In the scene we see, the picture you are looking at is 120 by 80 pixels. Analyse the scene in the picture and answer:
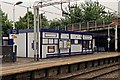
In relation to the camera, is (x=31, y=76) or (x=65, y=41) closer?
(x=31, y=76)

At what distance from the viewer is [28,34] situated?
2844 centimetres

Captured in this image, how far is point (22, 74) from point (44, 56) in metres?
12.6

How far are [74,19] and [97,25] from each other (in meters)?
21.8

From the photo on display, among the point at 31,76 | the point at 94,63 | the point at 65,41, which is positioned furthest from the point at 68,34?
the point at 31,76

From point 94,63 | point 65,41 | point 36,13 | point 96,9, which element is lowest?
point 94,63

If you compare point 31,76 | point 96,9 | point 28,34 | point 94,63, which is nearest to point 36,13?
point 28,34

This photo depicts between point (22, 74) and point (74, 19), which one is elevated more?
point (74, 19)

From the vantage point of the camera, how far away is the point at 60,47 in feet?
95.0

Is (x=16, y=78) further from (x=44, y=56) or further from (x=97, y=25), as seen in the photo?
(x=97, y=25)

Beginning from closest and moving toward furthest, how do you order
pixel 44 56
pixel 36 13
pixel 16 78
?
1. pixel 16 78
2. pixel 36 13
3. pixel 44 56

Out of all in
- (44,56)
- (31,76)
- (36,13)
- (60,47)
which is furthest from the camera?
(60,47)

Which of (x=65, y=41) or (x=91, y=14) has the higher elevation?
(x=91, y=14)

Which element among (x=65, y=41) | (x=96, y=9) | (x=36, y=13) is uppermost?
(x=96, y=9)

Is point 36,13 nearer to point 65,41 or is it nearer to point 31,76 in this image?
point 65,41
